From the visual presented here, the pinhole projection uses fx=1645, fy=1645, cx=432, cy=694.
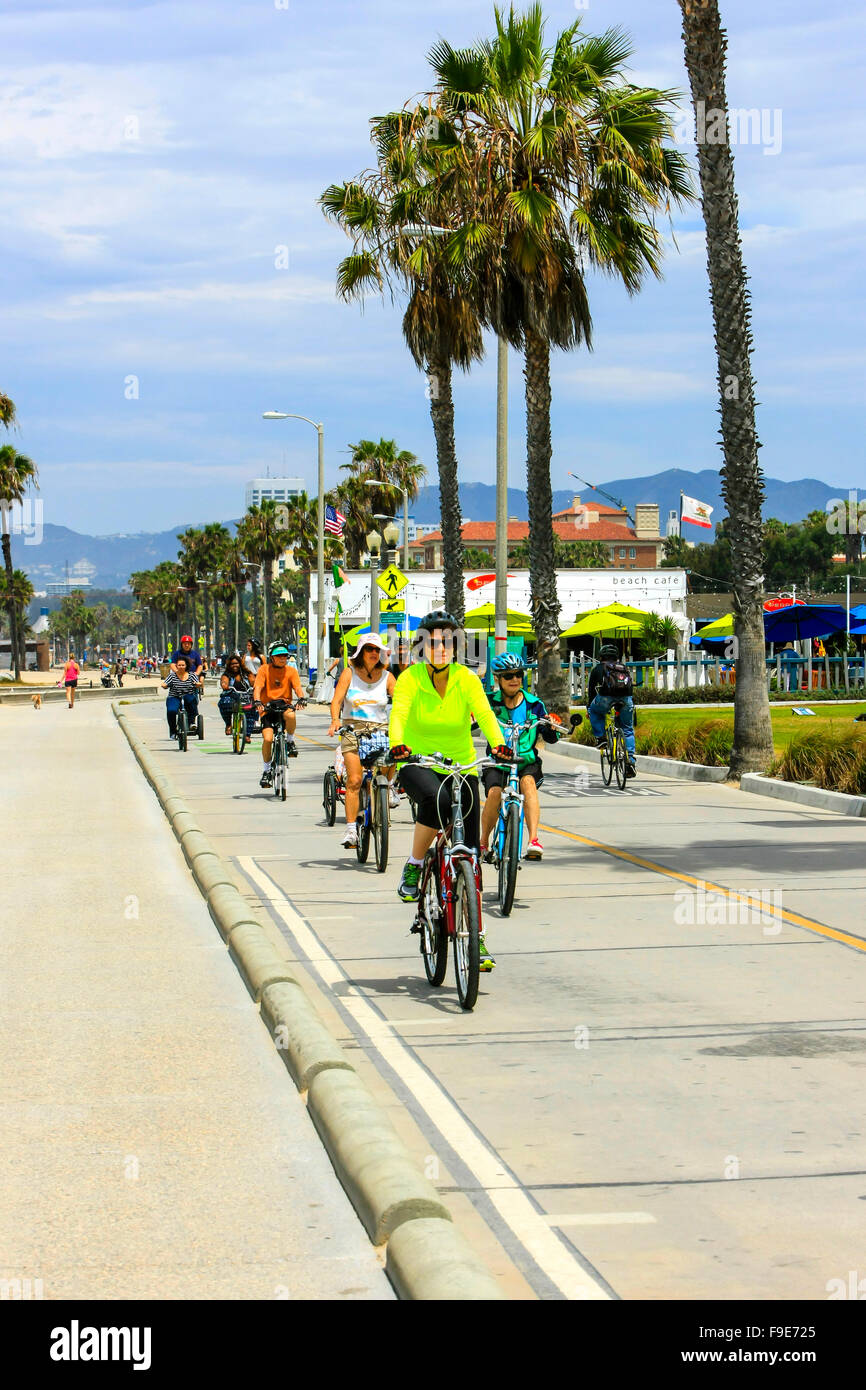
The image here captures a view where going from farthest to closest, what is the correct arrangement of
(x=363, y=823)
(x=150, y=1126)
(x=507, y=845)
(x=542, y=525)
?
(x=542, y=525)
(x=363, y=823)
(x=507, y=845)
(x=150, y=1126)

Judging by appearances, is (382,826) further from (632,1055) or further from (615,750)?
(615,750)

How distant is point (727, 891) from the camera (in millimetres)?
11867

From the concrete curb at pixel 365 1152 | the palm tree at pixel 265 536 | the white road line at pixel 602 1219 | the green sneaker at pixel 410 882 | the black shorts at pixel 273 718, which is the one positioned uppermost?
the palm tree at pixel 265 536

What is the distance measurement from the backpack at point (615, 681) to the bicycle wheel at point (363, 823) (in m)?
8.12

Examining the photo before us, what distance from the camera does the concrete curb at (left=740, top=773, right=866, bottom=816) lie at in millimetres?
18094

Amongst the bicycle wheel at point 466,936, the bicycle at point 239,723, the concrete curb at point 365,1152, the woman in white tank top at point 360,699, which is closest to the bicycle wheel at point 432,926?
the bicycle wheel at point 466,936

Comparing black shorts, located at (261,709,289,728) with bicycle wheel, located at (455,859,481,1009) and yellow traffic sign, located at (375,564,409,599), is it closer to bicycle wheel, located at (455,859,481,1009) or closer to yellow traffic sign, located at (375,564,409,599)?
bicycle wheel, located at (455,859,481,1009)

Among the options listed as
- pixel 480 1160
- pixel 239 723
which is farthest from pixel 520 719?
pixel 239 723

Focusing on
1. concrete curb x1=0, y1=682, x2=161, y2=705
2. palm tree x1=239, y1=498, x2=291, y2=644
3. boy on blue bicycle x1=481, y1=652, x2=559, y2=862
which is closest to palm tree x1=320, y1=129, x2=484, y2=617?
boy on blue bicycle x1=481, y1=652, x2=559, y2=862

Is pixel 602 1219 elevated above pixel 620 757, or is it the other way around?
pixel 620 757

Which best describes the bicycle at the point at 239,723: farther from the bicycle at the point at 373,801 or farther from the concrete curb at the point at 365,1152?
the concrete curb at the point at 365,1152

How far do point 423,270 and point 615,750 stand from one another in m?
14.4

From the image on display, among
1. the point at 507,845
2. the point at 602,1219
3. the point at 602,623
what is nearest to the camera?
the point at 602,1219

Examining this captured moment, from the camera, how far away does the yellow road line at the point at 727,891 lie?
32.9 feet
